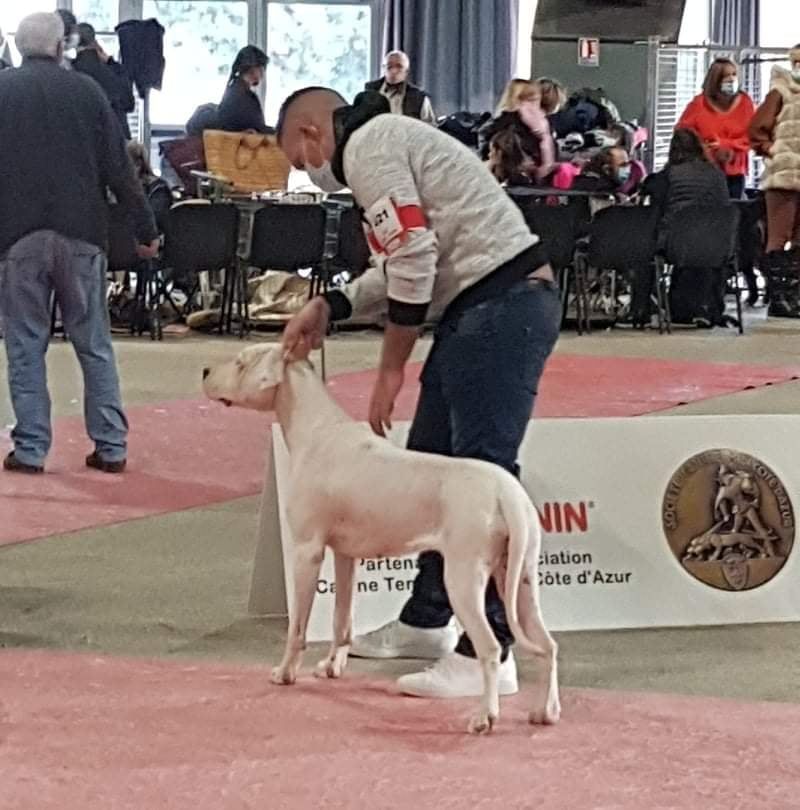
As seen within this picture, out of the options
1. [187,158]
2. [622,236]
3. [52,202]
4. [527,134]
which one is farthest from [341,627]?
[187,158]

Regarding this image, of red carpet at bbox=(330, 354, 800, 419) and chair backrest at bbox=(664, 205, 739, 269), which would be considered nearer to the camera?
red carpet at bbox=(330, 354, 800, 419)

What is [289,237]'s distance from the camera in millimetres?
10250

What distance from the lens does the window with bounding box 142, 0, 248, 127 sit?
1568 cm

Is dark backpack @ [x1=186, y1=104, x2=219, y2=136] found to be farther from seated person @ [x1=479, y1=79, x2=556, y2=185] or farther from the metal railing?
the metal railing

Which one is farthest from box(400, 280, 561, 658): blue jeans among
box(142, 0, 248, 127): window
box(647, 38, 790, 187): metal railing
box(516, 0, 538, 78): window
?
box(516, 0, 538, 78): window

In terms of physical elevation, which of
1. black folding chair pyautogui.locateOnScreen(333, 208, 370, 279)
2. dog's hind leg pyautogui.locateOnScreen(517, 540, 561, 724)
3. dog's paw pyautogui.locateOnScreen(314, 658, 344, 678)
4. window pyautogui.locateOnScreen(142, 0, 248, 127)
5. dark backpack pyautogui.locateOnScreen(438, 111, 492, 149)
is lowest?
dog's paw pyautogui.locateOnScreen(314, 658, 344, 678)

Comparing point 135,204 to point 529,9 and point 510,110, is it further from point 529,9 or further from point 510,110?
point 529,9

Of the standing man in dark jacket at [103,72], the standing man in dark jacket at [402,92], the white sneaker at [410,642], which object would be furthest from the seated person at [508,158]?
the white sneaker at [410,642]

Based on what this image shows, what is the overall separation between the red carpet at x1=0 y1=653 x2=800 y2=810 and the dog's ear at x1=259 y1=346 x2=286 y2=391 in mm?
611

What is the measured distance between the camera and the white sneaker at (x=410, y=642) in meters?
3.63

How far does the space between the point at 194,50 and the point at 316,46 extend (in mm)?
1144

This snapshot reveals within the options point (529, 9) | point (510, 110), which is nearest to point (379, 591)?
point (510, 110)

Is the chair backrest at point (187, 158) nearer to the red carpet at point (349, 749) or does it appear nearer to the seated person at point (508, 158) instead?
the seated person at point (508, 158)

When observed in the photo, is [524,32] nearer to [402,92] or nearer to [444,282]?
[402,92]
